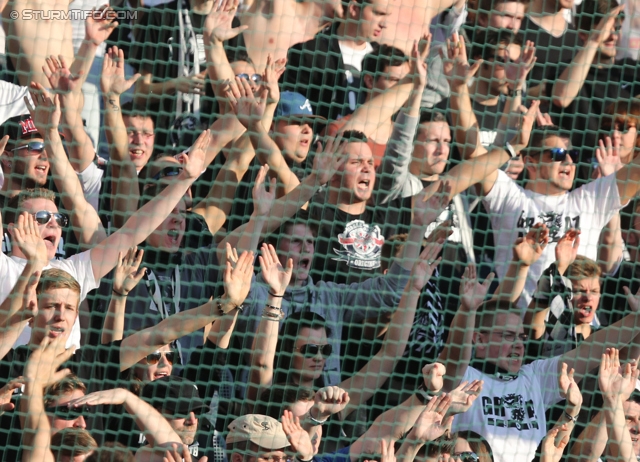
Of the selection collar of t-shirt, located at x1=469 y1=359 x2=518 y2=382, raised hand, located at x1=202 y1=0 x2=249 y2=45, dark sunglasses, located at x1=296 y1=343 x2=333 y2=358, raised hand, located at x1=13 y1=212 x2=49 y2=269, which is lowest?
collar of t-shirt, located at x1=469 y1=359 x2=518 y2=382

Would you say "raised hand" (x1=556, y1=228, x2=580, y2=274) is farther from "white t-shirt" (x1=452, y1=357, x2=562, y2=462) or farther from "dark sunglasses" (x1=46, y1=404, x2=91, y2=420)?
"dark sunglasses" (x1=46, y1=404, x2=91, y2=420)

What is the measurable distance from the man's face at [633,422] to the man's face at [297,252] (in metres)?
0.95

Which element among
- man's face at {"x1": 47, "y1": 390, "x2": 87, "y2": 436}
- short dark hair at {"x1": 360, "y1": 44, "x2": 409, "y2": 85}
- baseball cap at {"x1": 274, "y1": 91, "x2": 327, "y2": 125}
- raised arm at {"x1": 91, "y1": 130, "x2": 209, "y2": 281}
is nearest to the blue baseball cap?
baseball cap at {"x1": 274, "y1": 91, "x2": 327, "y2": 125}

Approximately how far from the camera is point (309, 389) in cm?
310

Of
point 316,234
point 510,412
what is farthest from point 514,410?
point 316,234

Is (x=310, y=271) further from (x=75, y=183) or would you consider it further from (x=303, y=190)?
(x=75, y=183)

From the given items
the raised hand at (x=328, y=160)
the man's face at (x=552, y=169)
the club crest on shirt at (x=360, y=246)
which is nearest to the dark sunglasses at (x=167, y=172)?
the raised hand at (x=328, y=160)

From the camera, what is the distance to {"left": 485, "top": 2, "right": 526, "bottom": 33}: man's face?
Answer: 366 cm

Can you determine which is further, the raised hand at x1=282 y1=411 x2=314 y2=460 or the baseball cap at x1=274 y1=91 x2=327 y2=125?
the baseball cap at x1=274 y1=91 x2=327 y2=125

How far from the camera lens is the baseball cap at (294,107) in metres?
3.44

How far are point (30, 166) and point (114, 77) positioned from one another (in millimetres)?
346

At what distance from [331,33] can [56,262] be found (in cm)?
109

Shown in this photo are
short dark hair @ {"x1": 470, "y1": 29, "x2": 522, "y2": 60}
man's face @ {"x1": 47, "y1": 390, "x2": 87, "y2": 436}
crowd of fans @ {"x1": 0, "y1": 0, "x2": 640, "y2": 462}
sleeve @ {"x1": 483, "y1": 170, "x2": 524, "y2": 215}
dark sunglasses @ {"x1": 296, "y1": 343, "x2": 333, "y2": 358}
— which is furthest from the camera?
short dark hair @ {"x1": 470, "y1": 29, "x2": 522, "y2": 60}

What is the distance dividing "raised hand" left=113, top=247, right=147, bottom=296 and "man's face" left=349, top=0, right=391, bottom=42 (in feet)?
3.32
